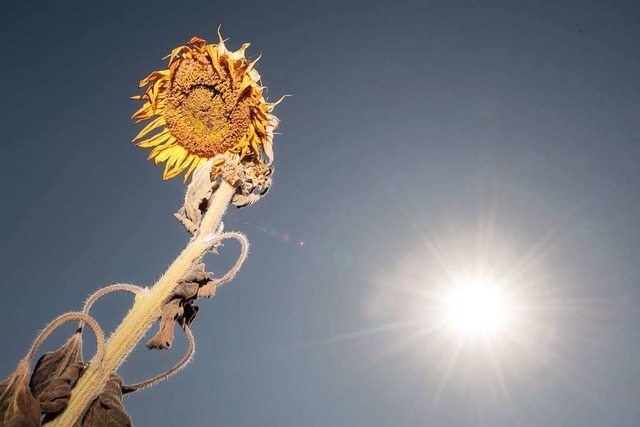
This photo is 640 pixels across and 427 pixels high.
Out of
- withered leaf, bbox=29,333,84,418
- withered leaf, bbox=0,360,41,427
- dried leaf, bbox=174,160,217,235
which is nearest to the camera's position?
withered leaf, bbox=0,360,41,427

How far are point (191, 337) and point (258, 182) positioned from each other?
3.09 feet

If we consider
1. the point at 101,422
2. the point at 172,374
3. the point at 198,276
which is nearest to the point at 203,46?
the point at 198,276

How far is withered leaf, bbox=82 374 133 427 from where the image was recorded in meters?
1.99

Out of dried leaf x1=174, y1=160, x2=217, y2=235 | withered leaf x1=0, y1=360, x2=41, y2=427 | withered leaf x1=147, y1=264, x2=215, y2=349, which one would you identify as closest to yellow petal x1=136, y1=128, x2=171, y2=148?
dried leaf x1=174, y1=160, x2=217, y2=235

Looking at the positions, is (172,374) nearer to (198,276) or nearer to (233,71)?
(198,276)

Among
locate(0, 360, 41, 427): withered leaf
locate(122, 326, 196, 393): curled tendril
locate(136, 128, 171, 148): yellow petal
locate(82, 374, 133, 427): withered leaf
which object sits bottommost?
locate(0, 360, 41, 427): withered leaf

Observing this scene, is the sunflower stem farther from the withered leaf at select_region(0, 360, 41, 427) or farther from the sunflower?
the sunflower

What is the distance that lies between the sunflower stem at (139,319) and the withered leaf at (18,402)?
0.35 ft

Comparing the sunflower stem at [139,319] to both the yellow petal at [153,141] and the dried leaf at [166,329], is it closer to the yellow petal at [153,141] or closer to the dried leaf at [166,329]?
the dried leaf at [166,329]

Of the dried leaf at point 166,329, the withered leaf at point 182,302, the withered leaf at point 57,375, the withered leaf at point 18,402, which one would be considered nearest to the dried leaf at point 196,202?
the withered leaf at point 182,302

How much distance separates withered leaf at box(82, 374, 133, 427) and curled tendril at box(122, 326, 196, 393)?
0.11m

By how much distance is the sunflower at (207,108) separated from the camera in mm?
3096

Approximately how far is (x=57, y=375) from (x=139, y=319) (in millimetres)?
427

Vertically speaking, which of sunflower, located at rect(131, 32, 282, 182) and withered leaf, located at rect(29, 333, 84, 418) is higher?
sunflower, located at rect(131, 32, 282, 182)
